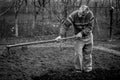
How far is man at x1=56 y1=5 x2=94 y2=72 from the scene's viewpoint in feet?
14.7

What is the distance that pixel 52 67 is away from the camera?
5.16m

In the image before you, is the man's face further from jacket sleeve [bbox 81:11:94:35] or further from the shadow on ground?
the shadow on ground

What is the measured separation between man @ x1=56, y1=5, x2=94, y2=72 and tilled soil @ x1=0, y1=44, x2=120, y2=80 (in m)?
0.34

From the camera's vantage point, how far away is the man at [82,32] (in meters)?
4.47

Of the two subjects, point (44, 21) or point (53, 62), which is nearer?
point (53, 62)

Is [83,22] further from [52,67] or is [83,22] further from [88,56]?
[52,67]

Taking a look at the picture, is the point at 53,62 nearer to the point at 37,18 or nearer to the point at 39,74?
the point at 39,74

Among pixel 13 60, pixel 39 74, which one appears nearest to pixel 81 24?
pixel 39 74

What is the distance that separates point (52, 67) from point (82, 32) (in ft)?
4.79

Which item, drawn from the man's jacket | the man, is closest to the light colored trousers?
the man

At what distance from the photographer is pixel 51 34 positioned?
36.5ft

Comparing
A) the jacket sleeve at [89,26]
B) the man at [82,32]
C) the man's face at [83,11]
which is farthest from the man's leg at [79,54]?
the man's face at [83,11]

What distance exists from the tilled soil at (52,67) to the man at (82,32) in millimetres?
336

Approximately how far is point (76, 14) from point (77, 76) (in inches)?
63.3
